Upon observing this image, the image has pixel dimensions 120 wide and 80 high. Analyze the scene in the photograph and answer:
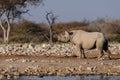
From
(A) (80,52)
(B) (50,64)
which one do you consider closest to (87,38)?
(A) (80,52)

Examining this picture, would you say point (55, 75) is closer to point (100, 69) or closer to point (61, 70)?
point (61, 70)

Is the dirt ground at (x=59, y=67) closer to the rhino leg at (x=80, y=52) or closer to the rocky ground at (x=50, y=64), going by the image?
the rocky ground at (x=50, y=64)

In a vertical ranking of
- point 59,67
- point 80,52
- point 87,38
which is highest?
point 87,38

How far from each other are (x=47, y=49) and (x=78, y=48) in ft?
12.2

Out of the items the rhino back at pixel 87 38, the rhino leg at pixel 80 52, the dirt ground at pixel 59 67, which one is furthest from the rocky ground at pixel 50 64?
the rhino back at pixel 87 38

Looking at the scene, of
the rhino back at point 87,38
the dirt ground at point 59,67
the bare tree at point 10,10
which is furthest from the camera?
the bare tree at point 10,10

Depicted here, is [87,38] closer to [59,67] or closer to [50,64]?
[50,64]

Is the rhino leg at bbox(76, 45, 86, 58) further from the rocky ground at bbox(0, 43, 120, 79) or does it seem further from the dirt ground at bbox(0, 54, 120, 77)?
the dirt ground at bbox(0, 54, 120, 77)

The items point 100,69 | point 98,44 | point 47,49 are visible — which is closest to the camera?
point 100,69

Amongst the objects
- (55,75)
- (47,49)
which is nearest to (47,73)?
(55,75)

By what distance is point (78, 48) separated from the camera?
25.7 meters

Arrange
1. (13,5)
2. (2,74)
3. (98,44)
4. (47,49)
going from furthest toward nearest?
1. (13,5)
2. (47,49)
3. (98,44)
4. (2,74)

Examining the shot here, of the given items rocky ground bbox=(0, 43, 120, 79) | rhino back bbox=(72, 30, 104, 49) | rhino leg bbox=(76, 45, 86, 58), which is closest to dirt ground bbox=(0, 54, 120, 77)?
rocky ground bbox=(0, 43, 120, 79)

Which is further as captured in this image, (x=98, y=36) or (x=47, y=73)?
(x=98, y=36)
